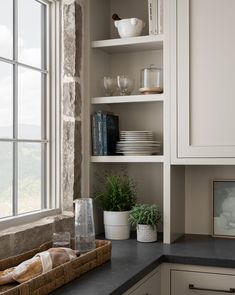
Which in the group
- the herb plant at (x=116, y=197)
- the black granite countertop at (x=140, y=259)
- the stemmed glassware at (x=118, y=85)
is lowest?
the black granite countertop at (x=140, y=259)

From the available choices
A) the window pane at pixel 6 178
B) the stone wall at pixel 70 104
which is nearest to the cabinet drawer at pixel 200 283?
the stone wall at pixel 70 104

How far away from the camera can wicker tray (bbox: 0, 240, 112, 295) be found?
1.73 meters

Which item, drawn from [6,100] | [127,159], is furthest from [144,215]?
[6,100]

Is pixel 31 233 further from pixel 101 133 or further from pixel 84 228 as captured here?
pixel 101 133

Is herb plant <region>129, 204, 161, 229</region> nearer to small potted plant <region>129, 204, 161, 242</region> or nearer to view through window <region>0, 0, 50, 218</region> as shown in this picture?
small potted plant <region>129, 204, 161, 242</region>

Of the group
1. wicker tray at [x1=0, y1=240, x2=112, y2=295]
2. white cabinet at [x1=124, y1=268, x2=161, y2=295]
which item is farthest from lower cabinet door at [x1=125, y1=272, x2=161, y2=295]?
wicker tray at [x1=0, y1=240, x2=112, y2=295]

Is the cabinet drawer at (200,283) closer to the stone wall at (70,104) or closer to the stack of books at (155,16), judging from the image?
the stone wall at (70,104)

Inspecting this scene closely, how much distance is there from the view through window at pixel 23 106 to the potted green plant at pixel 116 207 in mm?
402

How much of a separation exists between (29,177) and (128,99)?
2.49 ft

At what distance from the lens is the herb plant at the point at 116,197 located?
9.62 ft

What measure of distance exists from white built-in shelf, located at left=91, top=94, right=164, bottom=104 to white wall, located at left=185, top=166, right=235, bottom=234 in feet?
1.81

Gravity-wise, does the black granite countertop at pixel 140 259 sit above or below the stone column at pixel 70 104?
below

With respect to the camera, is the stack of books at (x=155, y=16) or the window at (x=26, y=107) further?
the stack of books at (x=155, y=16)

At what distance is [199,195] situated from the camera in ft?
10.1
